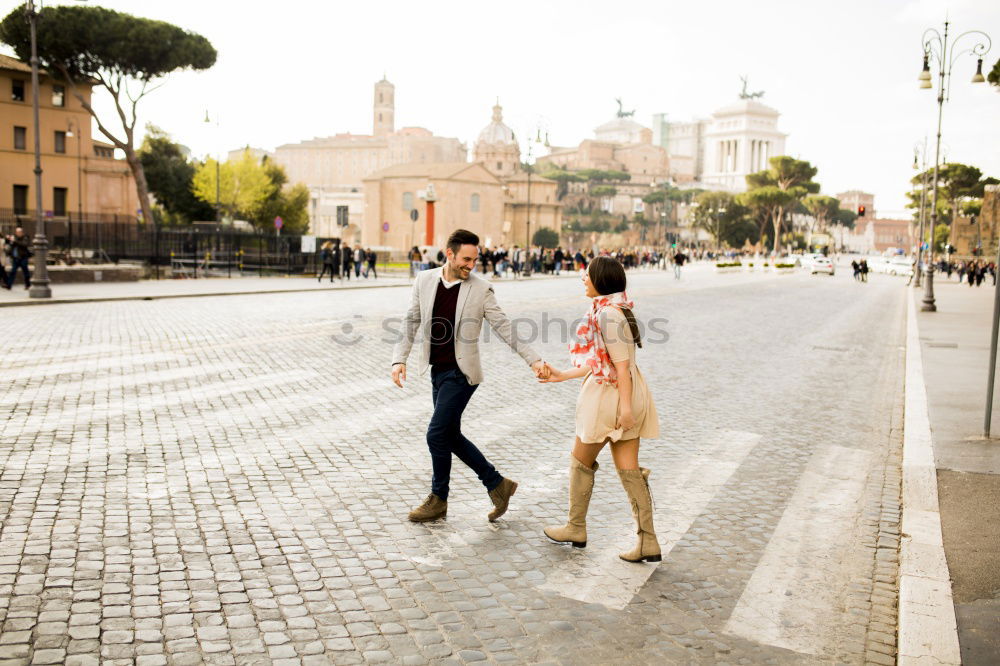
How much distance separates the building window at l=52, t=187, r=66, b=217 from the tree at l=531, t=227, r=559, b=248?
56.0 meters

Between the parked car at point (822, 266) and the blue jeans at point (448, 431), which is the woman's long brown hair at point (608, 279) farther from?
the parked car at point (822, 266)

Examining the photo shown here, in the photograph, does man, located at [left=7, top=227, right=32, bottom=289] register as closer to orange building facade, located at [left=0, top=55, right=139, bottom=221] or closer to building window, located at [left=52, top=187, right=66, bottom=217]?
orange building facade, located at [left=0, top=55, right=139, bottom=221]

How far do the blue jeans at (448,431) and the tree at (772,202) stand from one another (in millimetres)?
101834

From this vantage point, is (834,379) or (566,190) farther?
(566,190)

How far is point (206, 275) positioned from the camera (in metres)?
30.9

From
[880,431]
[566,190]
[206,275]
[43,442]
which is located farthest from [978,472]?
[566,190]

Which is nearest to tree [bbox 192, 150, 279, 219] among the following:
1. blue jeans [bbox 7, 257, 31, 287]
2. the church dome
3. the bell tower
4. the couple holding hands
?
blue jeans [bbox 7, 257, 31, 287]

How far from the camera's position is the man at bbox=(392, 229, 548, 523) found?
189 inches

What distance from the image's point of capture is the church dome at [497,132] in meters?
115

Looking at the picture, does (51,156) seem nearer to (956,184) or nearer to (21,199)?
(21,199)

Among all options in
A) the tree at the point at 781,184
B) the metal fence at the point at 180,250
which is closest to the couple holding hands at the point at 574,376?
the metal fence at the point at 180,250

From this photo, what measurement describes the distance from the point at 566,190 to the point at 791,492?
455ft

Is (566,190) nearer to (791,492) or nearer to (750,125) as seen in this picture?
(750,125)

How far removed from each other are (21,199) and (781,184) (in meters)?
87.5
